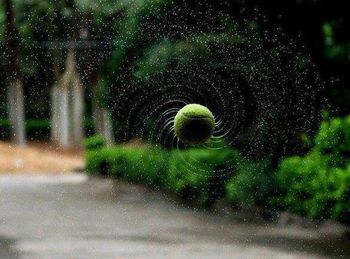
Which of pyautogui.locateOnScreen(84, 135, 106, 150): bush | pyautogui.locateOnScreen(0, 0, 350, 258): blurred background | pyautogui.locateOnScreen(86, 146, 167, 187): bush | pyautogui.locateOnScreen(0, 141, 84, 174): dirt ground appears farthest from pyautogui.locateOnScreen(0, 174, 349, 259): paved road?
pyautogui.locateOnScreen(0, 141, 84, 174): dirt ground

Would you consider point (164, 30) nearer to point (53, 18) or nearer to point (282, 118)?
point (282, 118)

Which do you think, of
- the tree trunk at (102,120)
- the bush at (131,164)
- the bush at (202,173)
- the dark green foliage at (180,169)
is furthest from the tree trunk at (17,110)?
the bush at (202,173)

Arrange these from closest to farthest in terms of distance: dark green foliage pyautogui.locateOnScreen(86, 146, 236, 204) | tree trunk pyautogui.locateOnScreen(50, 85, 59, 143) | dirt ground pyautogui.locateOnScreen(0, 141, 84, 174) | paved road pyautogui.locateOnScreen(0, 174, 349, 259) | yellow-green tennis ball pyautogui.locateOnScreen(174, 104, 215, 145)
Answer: yellow-green tennis ball pyautogui.locateOnScreen(174, 104, 215, 145)
paved road pyautogui.locateOnScreen(0, 174, 349, 259)
dark green foliage pyautogui.locateOnScreen(86, 146, 236, 204)
dirt ground pyautogui.locateOnScreen(0, 141, 84, 174)
tree trunk pyautogui.locateOnScreen(50, 85, 59, 143)

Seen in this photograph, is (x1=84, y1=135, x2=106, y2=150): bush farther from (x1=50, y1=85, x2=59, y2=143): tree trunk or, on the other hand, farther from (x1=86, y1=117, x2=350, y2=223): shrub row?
(x1=50, y1=85, x2=59, y2=143): tree trunk

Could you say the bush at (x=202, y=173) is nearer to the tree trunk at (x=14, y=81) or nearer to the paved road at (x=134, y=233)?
the paved road at (x=134, y=233)

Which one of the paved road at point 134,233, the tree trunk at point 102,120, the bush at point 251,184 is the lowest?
the paved road at point 134,233

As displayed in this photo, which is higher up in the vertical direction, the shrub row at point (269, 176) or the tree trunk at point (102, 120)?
the tree trunk at point (102, 120)

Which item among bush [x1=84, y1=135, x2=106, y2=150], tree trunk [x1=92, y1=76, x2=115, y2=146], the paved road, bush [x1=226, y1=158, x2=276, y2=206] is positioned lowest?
the paved road

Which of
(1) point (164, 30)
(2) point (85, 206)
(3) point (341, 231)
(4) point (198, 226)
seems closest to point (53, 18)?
(1) point (164, 30)
